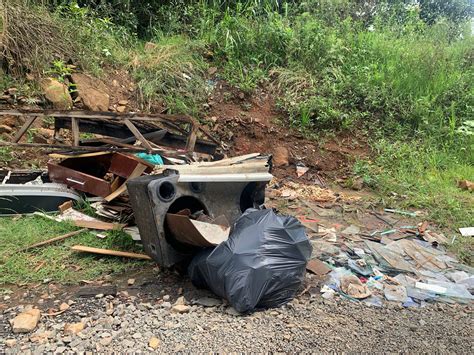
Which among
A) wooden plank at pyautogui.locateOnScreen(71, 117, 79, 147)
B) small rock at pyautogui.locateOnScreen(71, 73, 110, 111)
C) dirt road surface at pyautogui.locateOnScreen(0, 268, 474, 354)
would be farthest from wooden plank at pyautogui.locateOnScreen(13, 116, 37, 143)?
small rock at pyautogui.locateOnScreen(71, 73, 110, 111)

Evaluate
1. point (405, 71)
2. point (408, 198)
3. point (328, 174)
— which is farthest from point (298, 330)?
point (405, 71)

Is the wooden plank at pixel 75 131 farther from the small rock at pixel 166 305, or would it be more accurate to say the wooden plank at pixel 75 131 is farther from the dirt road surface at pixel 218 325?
the small rock at pixel 166 305

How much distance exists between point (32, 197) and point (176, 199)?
5.68 ft

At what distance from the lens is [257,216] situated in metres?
3.20

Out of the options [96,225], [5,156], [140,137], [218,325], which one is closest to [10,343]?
[218,325]

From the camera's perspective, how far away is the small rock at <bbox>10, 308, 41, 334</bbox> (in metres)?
2.59

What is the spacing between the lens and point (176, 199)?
325 centimetres

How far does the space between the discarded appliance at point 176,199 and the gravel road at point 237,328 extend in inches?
14.3

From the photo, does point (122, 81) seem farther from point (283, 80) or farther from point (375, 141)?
point (375, 141)

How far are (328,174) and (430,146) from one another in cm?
186

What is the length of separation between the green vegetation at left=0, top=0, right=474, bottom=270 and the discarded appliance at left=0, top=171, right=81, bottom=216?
2.75m

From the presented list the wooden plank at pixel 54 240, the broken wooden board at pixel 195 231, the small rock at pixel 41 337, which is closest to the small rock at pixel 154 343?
the small rock at pixel 41 337

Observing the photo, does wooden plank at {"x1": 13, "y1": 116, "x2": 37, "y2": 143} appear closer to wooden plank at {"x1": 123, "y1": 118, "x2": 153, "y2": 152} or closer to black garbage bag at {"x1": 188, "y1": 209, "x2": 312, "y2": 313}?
wooden plank at {"x1": 123, "y1": 118, "x2": 153, "y2": 152}

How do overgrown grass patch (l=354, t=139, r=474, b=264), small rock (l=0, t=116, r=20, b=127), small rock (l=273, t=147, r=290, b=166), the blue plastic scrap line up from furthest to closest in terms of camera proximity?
small rock (l=273, t=147, r=290, b=166) < small rock (l=0, t=116, r=20, b=127) < overgrown grass patch (l=354, t=139, r=474, b=264) < the blue plastic scrap
